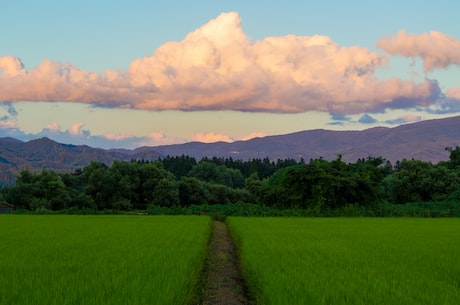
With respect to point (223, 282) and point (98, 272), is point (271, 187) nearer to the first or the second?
point (223, 282)

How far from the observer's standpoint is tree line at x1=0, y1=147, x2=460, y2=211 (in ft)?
142

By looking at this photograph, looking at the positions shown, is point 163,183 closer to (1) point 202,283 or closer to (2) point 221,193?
(2) point 221,193

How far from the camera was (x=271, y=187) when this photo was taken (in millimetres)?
45969

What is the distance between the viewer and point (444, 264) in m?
11.4

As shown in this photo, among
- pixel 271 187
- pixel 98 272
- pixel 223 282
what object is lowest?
pixel 271 187

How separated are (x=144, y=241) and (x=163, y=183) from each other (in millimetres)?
58950

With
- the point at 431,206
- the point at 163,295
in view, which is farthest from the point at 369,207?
the point at 163,295

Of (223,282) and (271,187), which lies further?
(271,187)

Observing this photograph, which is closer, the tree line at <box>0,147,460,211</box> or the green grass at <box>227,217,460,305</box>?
the green grass at <box>227,217,460,305</box>

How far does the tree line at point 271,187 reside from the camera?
1709 inches

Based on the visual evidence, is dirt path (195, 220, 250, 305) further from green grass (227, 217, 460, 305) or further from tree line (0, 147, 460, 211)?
tree line (0, 147, 460, 211)

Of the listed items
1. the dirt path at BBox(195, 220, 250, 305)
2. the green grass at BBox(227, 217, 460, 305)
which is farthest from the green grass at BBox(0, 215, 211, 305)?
the green grass at BBox(227, 217, 460, 305)

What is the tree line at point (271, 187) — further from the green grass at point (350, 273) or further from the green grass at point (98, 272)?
the green grass at point (98, 272)

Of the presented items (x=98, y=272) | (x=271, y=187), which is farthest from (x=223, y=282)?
(x=271, y=187)
